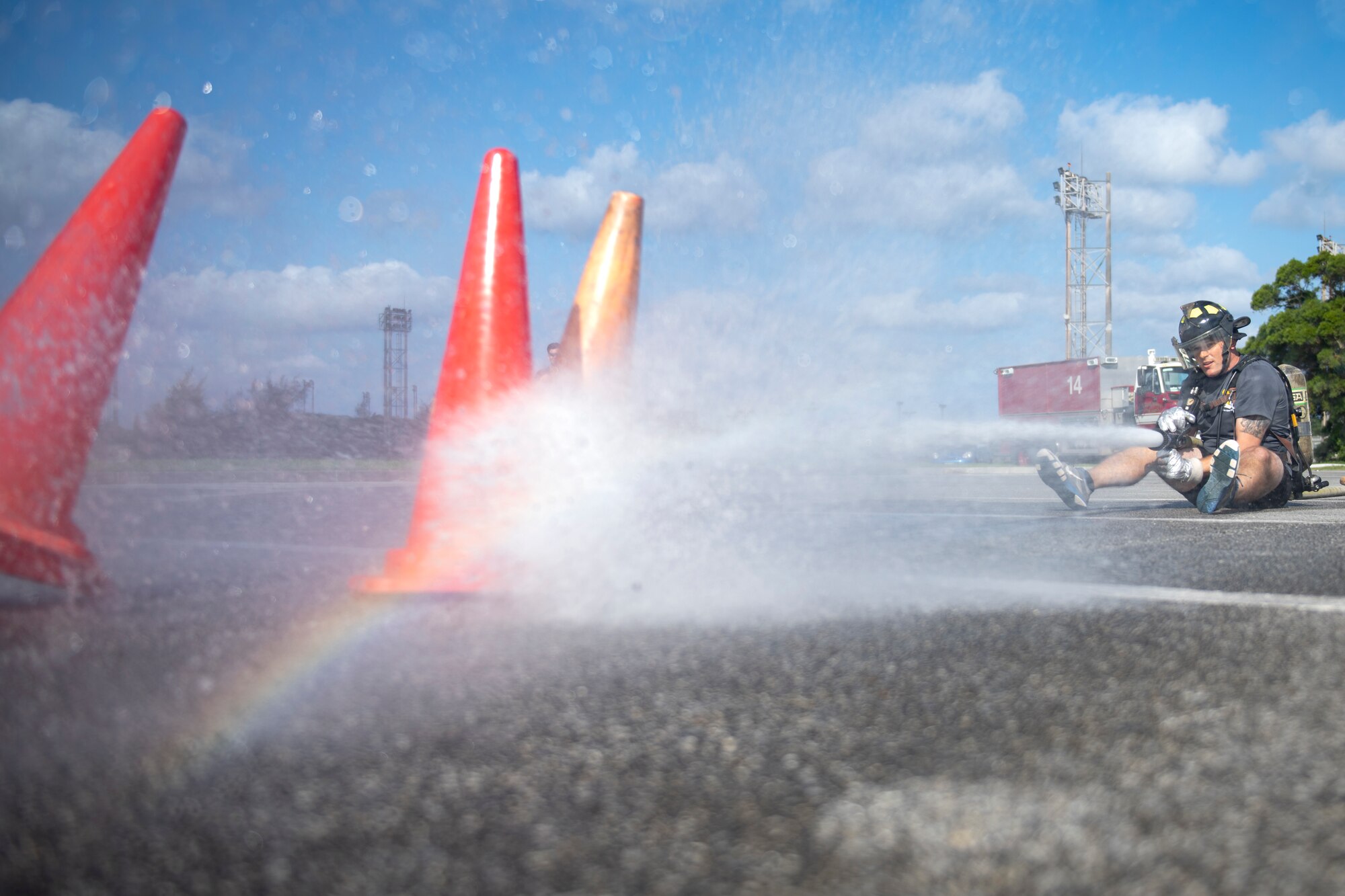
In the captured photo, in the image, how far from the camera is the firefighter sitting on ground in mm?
6688

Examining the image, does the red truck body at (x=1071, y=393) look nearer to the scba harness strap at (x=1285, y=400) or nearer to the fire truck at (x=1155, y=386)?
the fire truck at (x=1155, y=386)

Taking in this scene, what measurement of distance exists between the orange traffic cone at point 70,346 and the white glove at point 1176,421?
677 centimetres

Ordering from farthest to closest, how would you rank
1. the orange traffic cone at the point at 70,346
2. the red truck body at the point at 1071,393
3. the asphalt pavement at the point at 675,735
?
1. the red truck body at the point at 1071,393
2. the orange traffic cone at the point at 70,346
3. the asphalt pavement at the point at 675,735

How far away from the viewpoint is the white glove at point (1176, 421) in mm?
7238

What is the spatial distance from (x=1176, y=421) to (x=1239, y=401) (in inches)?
21.0

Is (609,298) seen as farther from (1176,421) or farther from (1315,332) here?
(1315,332)

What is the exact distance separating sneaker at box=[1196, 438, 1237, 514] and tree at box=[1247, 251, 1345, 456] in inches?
1405

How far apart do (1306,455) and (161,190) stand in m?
9.11

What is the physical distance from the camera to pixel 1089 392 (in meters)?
30.5

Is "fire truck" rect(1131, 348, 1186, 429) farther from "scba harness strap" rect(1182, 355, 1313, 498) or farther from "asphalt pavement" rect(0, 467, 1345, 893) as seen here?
"asphalt pavement" rect(0, 467, 1345, 893)

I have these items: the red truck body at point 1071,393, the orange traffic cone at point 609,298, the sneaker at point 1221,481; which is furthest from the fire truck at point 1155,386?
the orange traffic cone at point 609,298

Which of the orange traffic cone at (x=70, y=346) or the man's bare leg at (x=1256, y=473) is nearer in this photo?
the orange traffic cone at (x=70, y=346)

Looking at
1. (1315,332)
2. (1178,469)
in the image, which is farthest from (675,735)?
(1315,332)

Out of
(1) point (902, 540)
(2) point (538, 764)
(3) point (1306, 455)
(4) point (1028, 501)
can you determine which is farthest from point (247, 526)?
(3) point (1306, 455)
